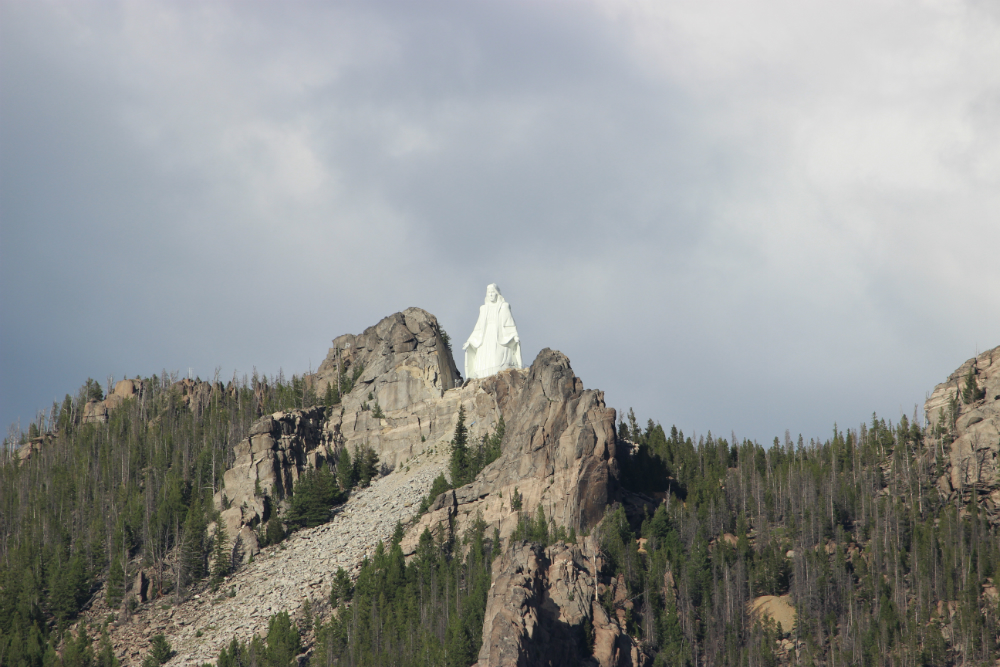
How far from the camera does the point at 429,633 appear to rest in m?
118

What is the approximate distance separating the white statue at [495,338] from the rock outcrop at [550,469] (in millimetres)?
16441

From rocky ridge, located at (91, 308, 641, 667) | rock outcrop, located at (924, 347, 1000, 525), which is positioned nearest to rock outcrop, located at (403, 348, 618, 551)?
rocky ridge, located at (91, 308, 641, 667)

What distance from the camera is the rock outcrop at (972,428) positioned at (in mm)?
135750

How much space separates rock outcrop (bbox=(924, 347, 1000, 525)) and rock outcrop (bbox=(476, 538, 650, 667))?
39505 millimetres

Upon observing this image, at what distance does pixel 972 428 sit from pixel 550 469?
42.5 m

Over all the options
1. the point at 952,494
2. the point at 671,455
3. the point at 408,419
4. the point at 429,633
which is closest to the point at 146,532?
the point at 408,419

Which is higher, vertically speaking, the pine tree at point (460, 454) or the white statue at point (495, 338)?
the white statue at point (495, 338)

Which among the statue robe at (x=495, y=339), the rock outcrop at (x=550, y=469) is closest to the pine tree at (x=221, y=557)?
the rock outcrop at (x=550, y=469)

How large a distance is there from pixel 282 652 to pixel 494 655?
78.1 feet

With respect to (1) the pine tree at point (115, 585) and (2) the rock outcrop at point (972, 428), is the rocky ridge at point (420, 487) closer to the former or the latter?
(1) the pine tree at point (115, 585)

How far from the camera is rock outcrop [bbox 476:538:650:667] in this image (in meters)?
105

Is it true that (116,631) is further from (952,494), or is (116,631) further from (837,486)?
(952,494)

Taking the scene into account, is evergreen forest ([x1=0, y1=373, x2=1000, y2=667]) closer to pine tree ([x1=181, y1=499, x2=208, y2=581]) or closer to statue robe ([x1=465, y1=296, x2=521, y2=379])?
pine tree ([x1=181, y1=499, x2=208, y2=581])

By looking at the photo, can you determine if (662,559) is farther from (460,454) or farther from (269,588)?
(269,588)
